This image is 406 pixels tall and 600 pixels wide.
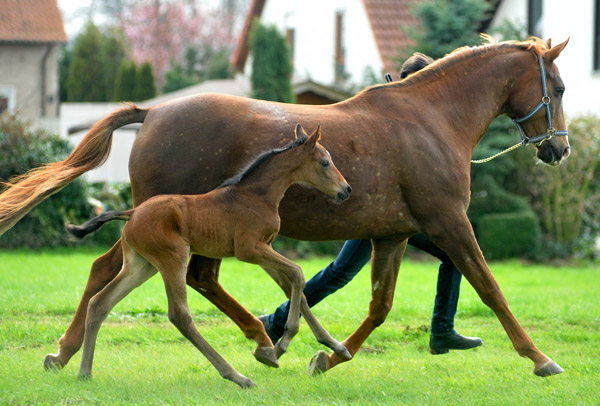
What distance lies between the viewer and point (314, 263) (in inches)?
529

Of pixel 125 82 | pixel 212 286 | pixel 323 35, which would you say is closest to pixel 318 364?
pixel 212 286

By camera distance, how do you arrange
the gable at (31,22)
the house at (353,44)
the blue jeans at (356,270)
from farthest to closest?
the gable at (31,22), the house at (353,44), the blue jeans at (356,270)

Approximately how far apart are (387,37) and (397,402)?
58.7ft

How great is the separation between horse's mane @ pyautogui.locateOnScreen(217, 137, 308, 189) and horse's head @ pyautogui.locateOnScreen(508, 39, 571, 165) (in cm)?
194

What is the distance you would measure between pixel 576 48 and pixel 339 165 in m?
14.4

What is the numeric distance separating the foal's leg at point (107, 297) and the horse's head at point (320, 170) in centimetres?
116

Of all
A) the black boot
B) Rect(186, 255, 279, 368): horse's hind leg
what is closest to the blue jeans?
the black boot

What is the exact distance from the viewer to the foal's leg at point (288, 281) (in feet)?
16.3

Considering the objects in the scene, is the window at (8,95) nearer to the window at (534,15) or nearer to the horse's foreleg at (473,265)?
the window at (534,15)

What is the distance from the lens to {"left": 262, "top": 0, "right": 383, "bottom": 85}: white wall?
23.2 metres

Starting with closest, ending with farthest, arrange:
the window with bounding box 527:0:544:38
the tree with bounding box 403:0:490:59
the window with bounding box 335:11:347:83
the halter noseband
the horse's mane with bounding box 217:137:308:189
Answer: the horse's mane with bounding box 217:137:308:189
the halter noseband
the tree with bounding box 403:0:490:59
the window with bounding box 527:0:544:38
the window with bounding box 335:11:347:83

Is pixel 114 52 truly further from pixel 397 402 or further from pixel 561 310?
pixel 397 402

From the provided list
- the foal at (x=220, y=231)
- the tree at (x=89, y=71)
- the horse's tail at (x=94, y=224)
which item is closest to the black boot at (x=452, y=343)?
the foal at (x=220, y=231)

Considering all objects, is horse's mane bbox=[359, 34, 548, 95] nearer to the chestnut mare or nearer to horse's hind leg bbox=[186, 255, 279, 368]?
the chestnut mare
